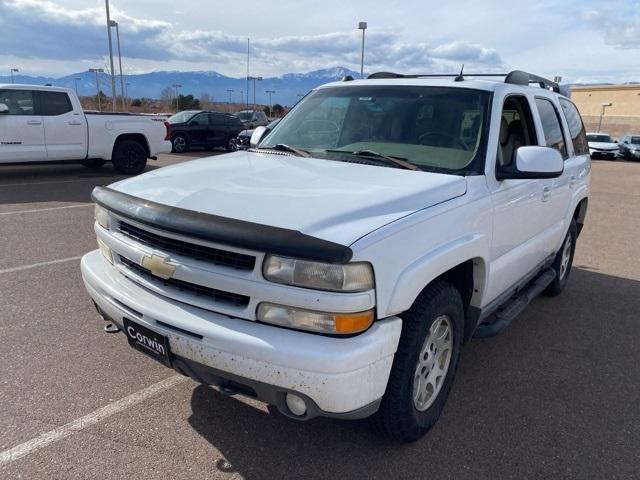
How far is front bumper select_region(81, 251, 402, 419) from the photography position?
2217mm

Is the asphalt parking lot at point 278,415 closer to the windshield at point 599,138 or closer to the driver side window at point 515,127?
the driver side window at point 515,127

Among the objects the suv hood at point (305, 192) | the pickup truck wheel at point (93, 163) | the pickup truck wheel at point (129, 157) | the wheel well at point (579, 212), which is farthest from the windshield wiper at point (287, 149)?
the pickup truck wheel at point (93, 163)

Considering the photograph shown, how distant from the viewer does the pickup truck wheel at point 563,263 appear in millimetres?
5332

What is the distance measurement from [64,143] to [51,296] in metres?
7.95

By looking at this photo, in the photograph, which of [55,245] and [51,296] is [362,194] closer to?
[51,296]

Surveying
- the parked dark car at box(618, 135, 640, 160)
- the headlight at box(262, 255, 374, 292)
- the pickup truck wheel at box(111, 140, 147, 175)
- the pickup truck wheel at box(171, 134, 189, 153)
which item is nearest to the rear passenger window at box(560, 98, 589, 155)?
the headlight at box(262, 255, 374, 292)

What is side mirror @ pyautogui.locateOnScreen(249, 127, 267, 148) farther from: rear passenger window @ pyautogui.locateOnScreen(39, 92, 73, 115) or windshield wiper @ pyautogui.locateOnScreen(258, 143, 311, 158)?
rear passenger window @ pyautogui.locateOnScreen(39, 92, 73, 115)

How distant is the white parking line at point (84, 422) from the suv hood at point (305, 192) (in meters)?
1.26

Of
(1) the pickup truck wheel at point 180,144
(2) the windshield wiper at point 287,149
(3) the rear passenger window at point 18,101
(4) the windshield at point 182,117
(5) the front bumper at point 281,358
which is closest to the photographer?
(5) the front bumper at point 281,358

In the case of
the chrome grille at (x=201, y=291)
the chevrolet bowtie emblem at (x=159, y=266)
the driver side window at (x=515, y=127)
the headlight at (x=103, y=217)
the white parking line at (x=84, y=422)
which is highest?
the driver side window at (x=515, y=127)

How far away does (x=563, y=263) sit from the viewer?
555 cm

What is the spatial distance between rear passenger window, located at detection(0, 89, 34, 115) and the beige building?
4810cm

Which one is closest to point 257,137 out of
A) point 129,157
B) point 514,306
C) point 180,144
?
point 514,306

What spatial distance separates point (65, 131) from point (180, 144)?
27.2ft
